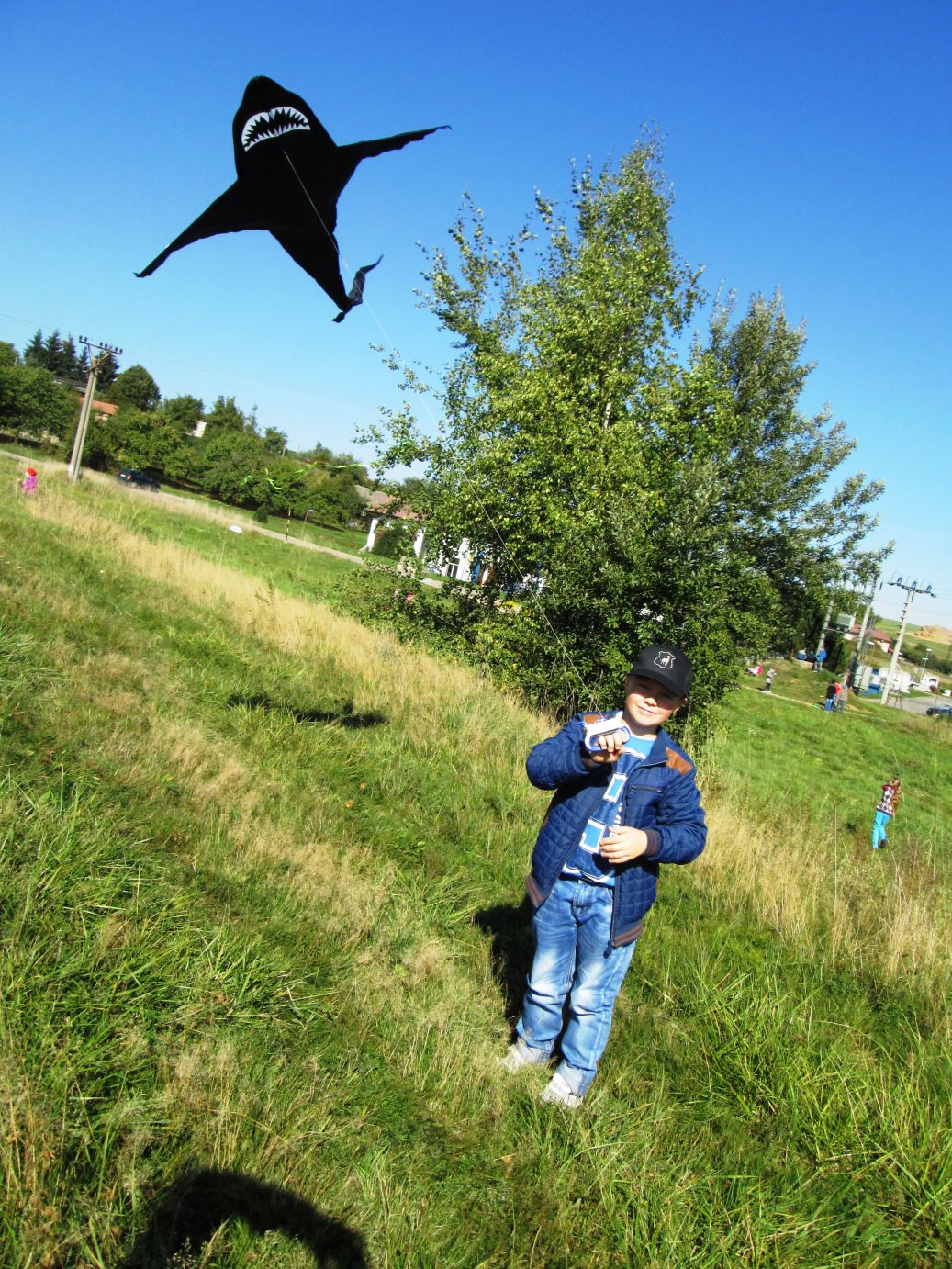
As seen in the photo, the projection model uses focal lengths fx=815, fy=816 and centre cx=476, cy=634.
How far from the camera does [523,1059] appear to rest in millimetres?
3131

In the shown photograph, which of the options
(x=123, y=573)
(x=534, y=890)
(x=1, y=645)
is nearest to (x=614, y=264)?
(x=123, y=573)

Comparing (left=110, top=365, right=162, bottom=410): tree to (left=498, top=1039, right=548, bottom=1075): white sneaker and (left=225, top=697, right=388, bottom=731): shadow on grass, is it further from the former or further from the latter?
(left=498, top=1039, right=548, bottom=1075): white sneaker

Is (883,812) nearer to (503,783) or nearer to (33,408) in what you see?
(503,783)

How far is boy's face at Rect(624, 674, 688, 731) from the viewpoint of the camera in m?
2.83

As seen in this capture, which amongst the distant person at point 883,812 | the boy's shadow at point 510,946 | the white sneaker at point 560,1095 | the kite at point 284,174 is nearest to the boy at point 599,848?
the white sneaker at point 560,1095

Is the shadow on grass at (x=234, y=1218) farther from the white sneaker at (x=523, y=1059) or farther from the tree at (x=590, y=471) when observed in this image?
the tree at (x=590, y=471)

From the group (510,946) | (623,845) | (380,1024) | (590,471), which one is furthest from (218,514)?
(623,845)

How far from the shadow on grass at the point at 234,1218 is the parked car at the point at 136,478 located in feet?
163

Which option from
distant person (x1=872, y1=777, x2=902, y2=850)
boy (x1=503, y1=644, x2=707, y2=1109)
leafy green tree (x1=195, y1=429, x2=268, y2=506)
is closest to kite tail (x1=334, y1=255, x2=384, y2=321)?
boy (x1=503, y1=644, x2=707, y2=1109)

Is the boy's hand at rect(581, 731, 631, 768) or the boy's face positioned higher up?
the boy's face

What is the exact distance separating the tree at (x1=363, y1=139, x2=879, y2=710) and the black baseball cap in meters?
6.77

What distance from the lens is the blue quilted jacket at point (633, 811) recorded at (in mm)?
2875

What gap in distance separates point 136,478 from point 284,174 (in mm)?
51137

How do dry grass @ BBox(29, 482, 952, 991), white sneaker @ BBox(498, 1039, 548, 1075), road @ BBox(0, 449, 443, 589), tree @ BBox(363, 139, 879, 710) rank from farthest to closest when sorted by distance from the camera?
road @ BBox(0, 449, 443, 589) → tree @ BBox(363, 139, 879, 710) → dry grass @ BBox(29, 482, 952, 991) → white sneaker @ BBox(498, 1039, 548, 1075)
